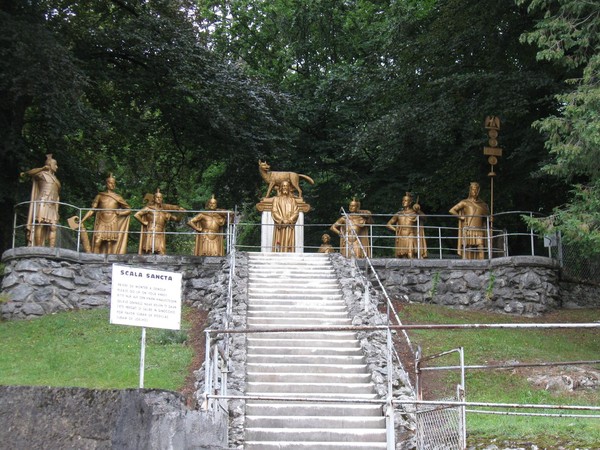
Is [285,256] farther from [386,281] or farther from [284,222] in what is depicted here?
[386,281]

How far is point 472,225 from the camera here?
2219 centimetres

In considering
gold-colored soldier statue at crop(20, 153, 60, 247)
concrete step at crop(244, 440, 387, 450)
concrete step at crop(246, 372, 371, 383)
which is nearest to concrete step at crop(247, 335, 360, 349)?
concrete step at crop(246, 372, 371, 383)

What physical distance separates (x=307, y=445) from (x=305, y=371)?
2.54 meters

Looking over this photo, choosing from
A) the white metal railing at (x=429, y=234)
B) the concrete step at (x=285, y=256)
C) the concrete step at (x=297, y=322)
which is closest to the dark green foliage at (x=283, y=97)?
the white metal railing at (x=429, y=234)

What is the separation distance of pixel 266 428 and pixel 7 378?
183 inches

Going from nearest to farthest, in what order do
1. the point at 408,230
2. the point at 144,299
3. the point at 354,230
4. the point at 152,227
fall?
the point at 144,299, the point at 354,230, the point at 152,227, the point at 408,230

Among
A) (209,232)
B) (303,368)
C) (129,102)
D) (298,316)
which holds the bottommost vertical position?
(303,368)

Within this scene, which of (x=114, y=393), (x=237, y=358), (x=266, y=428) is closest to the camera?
(x=114, y=393)

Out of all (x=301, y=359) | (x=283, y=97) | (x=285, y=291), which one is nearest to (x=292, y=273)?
(x=285, y=291)

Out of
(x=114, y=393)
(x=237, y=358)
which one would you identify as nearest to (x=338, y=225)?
(x=237, y=358)

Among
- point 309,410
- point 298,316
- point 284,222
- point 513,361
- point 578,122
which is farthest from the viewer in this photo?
point 284,222

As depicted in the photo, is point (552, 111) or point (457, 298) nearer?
point (457, 298)

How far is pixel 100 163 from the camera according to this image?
102 ft

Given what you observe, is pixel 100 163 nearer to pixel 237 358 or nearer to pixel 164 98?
pixel 164 98
